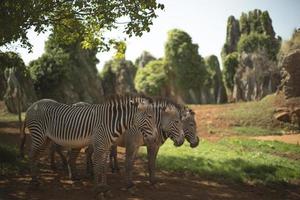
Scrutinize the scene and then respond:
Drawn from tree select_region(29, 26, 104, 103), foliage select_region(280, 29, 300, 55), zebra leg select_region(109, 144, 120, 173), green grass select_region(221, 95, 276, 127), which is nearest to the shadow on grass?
zebra leg select_region(109, 144, 120, 173)

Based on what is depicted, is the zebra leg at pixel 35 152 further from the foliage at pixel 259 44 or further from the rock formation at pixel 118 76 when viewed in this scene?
the foliage at pixel 259 44

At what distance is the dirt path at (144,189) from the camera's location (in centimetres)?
947

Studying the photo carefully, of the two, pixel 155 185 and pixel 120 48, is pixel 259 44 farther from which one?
pixel 155 185

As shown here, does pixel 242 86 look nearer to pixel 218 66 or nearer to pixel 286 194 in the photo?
pixel 218 66

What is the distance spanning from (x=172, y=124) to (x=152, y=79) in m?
54.9

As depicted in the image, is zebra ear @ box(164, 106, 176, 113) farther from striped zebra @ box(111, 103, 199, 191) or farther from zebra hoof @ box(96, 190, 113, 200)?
zebra hoof @ box(96, 190, 113, 200)

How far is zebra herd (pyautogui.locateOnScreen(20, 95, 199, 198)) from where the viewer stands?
9.34 m

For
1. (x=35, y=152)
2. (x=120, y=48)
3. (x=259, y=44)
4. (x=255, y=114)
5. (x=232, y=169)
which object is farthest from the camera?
(x=259, y=44)

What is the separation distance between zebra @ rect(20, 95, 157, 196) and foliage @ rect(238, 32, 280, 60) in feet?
214

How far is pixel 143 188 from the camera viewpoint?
34.9 feet

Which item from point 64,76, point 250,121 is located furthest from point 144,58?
point 250,121

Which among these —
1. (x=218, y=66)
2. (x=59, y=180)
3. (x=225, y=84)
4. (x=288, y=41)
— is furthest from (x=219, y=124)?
(x=218, y=66)

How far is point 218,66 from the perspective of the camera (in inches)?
3455

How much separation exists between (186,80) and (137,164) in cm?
4640
